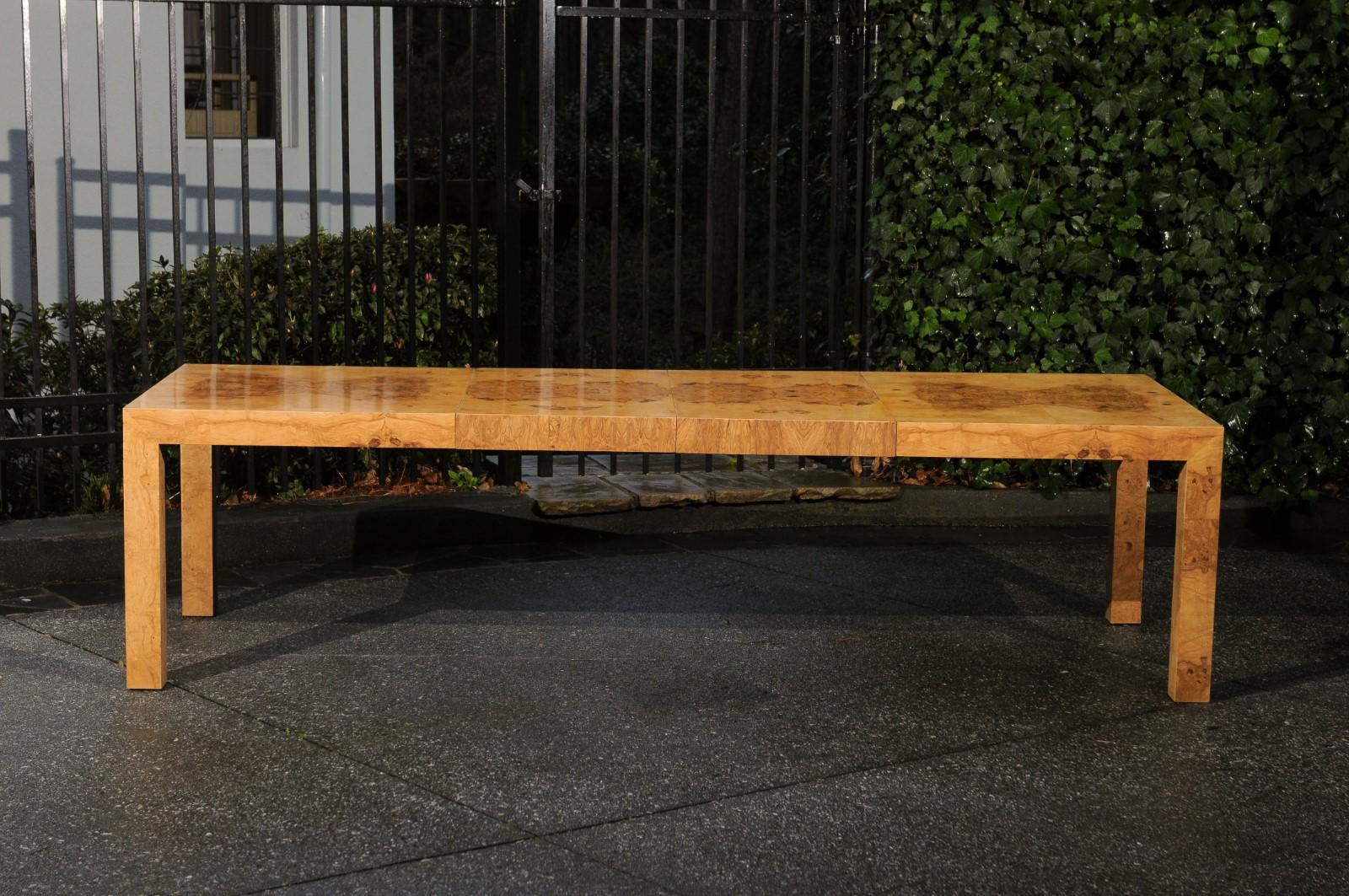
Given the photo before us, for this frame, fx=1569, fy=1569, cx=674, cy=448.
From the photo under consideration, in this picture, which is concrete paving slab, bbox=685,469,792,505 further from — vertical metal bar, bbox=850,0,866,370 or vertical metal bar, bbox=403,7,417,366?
vertical metal bar, bbox=403,7,417,366

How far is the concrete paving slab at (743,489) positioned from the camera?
6254mm

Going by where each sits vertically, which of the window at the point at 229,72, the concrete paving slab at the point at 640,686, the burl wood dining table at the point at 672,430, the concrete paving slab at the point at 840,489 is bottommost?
the concrete paving slab at the point at 640,686

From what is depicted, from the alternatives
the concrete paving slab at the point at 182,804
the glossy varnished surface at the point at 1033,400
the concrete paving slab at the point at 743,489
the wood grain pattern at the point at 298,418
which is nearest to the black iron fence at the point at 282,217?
the concrete paving slab at the point at 743,489

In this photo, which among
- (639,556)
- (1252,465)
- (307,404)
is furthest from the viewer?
(1252,465)

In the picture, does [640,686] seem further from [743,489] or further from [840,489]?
[840,489]

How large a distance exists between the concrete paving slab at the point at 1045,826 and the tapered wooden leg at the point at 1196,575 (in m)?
0.23

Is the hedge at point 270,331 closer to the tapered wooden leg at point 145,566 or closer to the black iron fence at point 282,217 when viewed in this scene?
the black iron fence at point 282,217

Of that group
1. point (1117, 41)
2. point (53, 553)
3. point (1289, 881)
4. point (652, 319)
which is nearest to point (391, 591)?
point (53, 553)

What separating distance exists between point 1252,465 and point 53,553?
464 centimetres

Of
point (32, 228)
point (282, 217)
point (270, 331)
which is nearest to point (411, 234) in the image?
point (282, 217)

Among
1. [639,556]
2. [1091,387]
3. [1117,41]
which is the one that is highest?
[1117,41]

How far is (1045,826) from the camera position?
3.28 meters

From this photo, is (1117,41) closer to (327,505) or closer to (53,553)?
(327,505)

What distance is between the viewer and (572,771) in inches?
140
